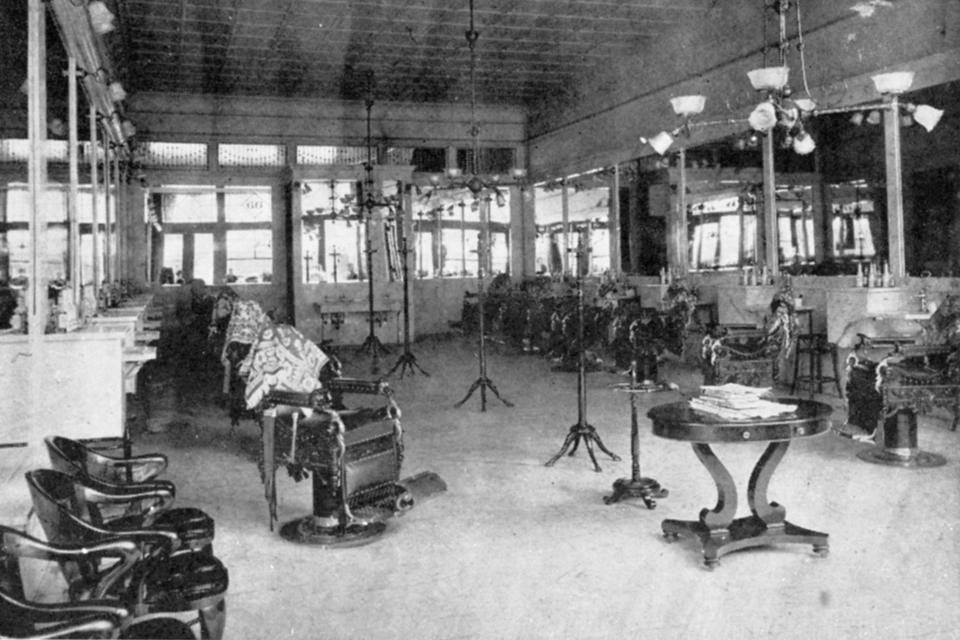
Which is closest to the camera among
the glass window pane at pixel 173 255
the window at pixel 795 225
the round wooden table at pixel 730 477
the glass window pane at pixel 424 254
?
the round wooden table at pixel 730 477

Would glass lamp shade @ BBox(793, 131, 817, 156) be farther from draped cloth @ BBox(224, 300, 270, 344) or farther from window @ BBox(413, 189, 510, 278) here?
window @ BBox(413, 189, 510, 278)

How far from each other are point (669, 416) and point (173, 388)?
694 centimetres

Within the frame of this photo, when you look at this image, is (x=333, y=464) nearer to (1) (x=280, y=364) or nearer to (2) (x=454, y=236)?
(1) (x=280, y=364)

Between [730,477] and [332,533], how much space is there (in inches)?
72.9

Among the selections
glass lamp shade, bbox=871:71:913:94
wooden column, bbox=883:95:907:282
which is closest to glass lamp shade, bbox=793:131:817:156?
glass lamp shade, bbox=871:71:913:94

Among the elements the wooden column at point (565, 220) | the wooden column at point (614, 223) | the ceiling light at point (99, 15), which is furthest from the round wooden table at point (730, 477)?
the wooden column at point (565, 220)

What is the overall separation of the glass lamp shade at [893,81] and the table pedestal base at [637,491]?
435 cm

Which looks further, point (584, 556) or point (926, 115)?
point (926, 115)

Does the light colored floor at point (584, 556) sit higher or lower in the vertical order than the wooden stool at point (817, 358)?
lower

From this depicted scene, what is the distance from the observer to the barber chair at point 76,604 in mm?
1747

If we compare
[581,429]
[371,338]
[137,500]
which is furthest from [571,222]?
[137,500]

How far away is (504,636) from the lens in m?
2.88

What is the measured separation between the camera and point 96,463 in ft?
9.96

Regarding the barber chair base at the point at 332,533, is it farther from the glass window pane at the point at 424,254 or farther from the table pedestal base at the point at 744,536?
the glass window pane at the point at 424,254
